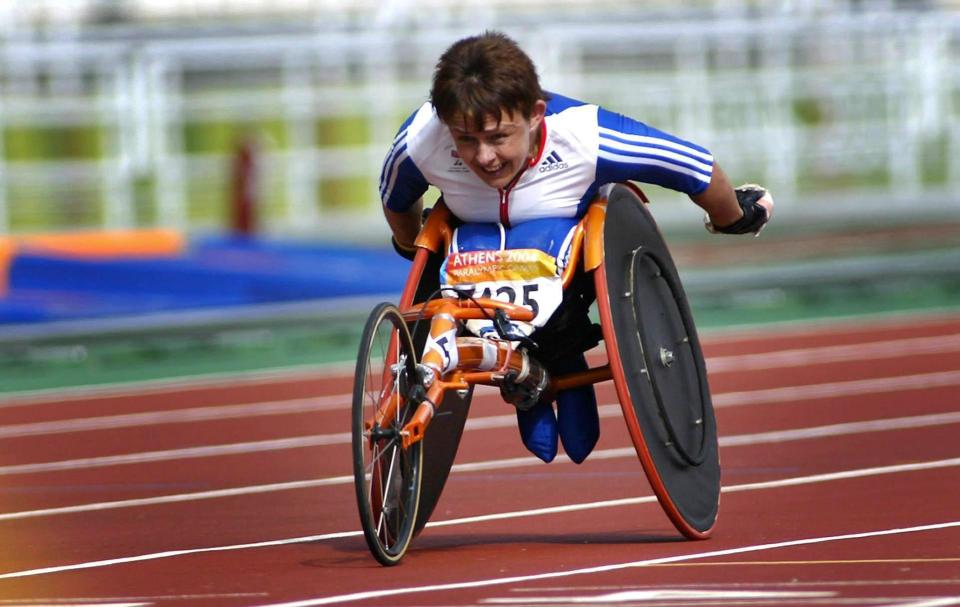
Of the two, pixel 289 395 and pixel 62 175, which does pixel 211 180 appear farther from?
pixel 289 395

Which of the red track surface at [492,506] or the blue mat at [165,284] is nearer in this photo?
the red track surface at [492,506]

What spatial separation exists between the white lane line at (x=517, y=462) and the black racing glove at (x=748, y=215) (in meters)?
3.00

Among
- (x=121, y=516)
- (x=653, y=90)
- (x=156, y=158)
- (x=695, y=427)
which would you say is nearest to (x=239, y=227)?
(x=156, y=158)

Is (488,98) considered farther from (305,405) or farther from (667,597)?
(305,405)

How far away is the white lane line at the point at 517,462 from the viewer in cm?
959

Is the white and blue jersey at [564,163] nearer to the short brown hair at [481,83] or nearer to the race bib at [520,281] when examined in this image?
the race bib at [520,281]

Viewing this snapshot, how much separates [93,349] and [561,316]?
1132 cm

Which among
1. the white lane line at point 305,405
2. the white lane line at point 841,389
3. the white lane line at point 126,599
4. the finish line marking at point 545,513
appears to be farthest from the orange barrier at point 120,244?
the white lane line at point 126,599

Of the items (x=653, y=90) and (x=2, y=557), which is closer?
(x=2, y=557)

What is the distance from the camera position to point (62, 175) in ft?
97.5

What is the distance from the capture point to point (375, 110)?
3066 cm

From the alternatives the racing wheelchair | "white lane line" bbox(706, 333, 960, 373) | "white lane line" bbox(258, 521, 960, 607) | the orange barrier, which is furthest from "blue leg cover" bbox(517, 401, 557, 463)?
the orange barrier

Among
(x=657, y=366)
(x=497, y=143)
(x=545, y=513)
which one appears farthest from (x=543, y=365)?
(x=545, y=513)

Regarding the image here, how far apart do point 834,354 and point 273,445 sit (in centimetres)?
614
